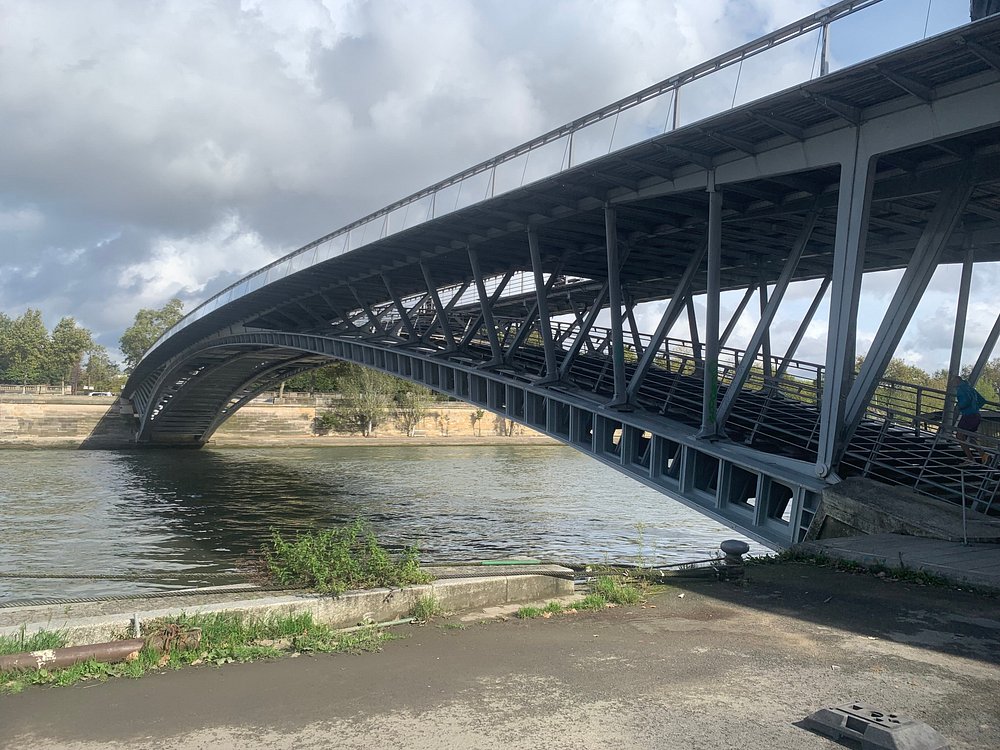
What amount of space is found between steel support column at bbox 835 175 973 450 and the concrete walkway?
209cm

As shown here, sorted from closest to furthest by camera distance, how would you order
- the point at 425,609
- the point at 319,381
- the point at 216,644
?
the point at 216,644
the point at 425,609
the point at 319,381

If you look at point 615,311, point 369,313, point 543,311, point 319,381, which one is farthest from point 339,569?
point 319,381

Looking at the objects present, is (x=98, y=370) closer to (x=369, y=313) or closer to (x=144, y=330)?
(x=144, y=330)

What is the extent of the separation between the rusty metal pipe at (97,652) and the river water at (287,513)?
5.79 metres

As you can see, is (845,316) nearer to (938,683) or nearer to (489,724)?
(938,683)

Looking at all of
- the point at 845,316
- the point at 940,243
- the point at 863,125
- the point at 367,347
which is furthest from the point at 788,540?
the point at 367,347

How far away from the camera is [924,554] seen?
335 inches

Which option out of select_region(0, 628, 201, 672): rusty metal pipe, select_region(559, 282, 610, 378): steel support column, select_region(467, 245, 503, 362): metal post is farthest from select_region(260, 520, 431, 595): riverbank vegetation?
select_region(467, 245, 503, 362): metal post

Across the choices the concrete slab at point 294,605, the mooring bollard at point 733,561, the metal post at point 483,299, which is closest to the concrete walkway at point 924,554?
the mooring bollard at point 733,561

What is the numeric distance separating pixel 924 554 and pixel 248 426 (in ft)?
207

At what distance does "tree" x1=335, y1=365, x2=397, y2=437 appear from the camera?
67688 millimetres

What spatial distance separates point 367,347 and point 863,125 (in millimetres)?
20424

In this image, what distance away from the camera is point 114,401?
6397cm

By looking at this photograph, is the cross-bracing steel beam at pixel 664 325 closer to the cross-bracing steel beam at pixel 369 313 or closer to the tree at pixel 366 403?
the cross-bracing steel beam at pixel 369 313
